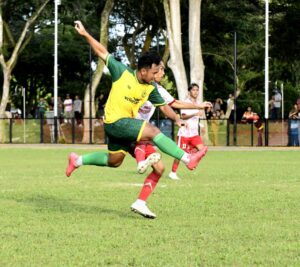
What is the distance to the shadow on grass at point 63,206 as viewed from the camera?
1255cm

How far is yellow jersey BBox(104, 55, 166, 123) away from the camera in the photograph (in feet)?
39.0

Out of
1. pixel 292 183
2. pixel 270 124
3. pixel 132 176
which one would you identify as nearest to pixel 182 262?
pixel 292 183

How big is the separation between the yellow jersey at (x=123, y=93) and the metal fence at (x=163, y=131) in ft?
101

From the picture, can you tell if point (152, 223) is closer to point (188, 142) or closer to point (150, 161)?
point (150, 161)

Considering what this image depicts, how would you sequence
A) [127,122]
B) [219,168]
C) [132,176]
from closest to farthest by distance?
[127,122] → [132,176] → [219,168]

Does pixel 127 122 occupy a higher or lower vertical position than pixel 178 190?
higher

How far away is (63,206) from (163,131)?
3197 cm

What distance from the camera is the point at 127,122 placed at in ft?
39.0

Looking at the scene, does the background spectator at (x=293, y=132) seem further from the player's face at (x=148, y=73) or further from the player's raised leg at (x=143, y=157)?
the player's face at (x=148, y=73)

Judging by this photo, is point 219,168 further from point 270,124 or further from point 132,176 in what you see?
point 270,124

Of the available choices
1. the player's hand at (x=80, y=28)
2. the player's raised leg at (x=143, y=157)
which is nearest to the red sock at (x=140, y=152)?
the player's raised leg at (x=143, y=157)

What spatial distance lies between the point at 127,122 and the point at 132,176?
916 centimetres

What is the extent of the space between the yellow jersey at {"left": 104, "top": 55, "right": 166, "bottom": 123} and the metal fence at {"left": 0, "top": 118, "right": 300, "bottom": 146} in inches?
Result: 1212

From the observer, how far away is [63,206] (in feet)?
43.6
